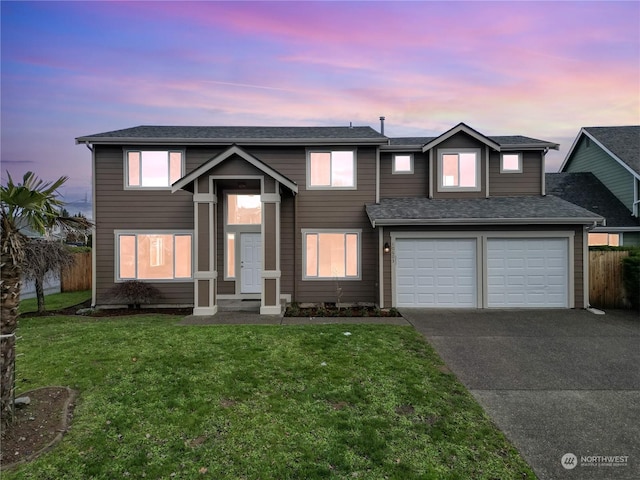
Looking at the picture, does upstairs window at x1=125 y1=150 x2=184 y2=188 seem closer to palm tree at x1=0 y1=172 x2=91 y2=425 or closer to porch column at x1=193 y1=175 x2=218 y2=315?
porch column at x1=193 y1=175 x2=218 y2=315

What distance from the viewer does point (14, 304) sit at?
12.1 ft

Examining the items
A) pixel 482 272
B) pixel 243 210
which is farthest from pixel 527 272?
pixel 243 210

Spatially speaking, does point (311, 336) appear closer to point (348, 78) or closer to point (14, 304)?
point (14, 304)

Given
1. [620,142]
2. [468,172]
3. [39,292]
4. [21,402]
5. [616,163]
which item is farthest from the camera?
[620,142]

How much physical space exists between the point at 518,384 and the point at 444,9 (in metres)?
13.3

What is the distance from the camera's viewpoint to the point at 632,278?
410 inches

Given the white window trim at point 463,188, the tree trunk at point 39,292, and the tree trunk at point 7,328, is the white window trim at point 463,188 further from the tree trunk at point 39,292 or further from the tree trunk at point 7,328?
the tree trunk at point 39,292

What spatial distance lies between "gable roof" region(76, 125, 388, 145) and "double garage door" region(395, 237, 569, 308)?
13.8 ft

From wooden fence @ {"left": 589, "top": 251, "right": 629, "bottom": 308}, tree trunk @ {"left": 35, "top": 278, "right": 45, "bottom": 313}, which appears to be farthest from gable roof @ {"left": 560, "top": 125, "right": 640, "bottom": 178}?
tree trunk @ {"left": 35, "top": 278, "right": 45, "bottom": 313}

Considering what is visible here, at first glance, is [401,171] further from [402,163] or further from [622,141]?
[622,141]

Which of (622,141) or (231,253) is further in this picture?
(622,141)

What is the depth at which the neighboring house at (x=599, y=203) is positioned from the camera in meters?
14.4

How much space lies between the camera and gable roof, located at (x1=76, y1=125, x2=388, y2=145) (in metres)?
11.1

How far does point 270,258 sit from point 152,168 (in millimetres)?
5744
